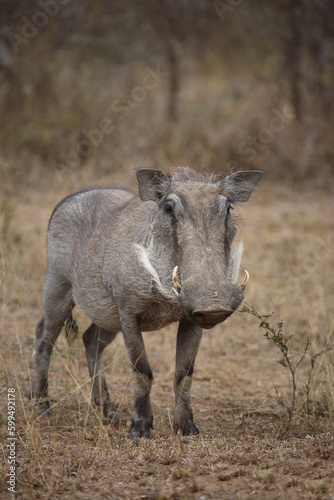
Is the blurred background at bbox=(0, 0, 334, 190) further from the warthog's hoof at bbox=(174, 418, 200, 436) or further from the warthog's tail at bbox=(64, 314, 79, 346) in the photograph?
the warthog's hoof at bbox=(174, 418, 200, 436)

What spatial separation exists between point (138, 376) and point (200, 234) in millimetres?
942

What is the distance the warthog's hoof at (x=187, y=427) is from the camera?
137 inches

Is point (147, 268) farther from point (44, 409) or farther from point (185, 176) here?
point (44, 409)

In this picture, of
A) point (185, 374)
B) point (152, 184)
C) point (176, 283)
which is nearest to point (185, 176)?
point (152, 184)

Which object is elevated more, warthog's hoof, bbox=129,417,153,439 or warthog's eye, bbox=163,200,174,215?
warthog's eye, bbox=163,200,174,215

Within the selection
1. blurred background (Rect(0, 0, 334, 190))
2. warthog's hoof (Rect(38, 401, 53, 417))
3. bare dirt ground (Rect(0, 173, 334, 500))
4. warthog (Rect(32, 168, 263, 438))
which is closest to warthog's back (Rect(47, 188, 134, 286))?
warthog (Rect(32, 168, 263, 438))

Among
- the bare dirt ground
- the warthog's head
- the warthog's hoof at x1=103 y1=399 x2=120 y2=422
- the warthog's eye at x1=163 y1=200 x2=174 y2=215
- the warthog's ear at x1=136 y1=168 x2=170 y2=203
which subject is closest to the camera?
the bare dirt ground

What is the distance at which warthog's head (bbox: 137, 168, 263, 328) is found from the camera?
9.40 ft

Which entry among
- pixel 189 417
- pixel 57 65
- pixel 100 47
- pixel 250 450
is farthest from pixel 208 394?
pixel 100 47

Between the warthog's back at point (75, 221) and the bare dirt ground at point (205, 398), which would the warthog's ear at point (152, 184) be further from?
the bare dirt ground at point (205, 398)

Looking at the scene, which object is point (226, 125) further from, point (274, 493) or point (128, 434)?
point (274, 493)

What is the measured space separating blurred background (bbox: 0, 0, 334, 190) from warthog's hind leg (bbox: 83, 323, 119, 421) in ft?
13.7

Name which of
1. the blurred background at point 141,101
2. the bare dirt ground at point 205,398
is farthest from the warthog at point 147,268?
the blurred background at point 141,101

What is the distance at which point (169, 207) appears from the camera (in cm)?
335
